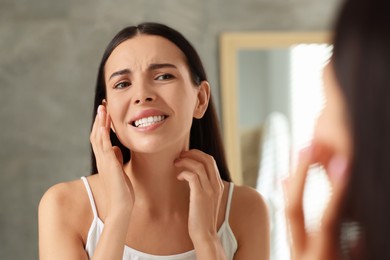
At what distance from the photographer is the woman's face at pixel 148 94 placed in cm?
132

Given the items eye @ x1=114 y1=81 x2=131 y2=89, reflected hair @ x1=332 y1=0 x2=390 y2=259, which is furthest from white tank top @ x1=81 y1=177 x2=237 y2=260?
reflected hair @ x1=332 y1=0 x2=390 y2=259

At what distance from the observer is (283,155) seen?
284 centimetres

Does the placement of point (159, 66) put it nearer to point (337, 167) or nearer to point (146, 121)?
point (146, 121)

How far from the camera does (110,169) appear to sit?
1341mm

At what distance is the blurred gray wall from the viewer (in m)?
2.68

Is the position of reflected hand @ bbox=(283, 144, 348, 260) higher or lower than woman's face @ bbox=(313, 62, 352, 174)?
lower

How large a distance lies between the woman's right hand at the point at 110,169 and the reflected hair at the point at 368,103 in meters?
0.78

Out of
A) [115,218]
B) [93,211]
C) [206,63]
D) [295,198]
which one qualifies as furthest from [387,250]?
[206,63]

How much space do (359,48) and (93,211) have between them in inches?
37.0

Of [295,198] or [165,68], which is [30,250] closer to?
[165,68]

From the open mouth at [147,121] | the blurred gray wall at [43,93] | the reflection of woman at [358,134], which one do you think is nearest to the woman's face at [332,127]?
the reflection of woman at [358,134]

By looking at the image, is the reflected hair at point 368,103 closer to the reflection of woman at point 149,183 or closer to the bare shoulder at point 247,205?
the reflection of woman at point 149,183

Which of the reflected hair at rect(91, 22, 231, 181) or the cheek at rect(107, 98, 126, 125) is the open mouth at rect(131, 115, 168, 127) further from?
the reflected hair at rect(91, 22, 231, 181)

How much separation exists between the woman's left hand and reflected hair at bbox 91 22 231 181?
116 millimetres
